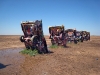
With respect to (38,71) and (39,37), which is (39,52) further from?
(38,71)

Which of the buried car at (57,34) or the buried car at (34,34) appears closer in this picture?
the buried car at (34,34)

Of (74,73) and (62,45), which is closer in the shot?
(74,73)

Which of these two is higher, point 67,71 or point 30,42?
point 30,42

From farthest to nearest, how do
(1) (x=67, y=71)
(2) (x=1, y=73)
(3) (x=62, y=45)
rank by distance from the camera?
(3) (x=62, y=45), (1) (x=67, y=71), (2) (x=1, y=73)

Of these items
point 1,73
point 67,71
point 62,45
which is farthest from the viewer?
point 62,45

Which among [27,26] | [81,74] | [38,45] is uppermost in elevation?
[27,26]

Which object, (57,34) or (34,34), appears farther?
Result: (57,34)

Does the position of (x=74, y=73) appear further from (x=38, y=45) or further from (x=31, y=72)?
(x=38, y=45)

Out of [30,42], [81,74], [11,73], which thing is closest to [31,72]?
[11,73]

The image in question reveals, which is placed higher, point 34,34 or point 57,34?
point 34,34

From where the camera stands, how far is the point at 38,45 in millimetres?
13266

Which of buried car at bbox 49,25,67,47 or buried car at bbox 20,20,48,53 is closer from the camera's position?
buried car at bbox 20,20,48,53

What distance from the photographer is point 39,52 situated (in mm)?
13391

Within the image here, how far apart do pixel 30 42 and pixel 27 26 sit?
4.47ft
